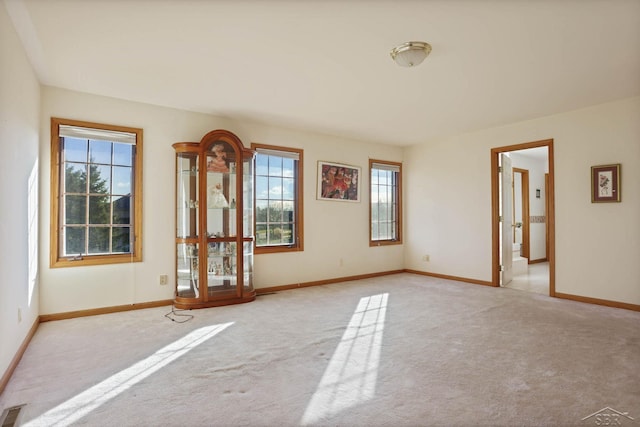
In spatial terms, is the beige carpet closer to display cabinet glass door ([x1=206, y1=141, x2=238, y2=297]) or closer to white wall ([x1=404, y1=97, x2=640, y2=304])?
display cabinet glass door ([x1=206, y1=141, x2=238, y2=297])

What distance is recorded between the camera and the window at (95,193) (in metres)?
3.67

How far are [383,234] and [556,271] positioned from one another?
8.95 feet

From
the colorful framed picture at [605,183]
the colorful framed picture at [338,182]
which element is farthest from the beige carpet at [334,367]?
the colorful framed picture at [338,182]

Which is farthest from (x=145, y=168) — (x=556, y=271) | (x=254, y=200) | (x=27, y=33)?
(x=556, y=271)

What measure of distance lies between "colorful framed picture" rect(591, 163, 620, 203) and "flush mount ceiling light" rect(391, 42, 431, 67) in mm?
2928

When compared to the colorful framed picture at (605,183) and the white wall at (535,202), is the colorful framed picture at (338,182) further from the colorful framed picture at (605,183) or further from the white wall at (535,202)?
the white wall at (535,202)

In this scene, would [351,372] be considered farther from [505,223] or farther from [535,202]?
[535,202]

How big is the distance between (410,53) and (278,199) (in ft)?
9.80

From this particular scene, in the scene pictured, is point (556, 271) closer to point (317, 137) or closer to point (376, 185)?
point (376, 185)

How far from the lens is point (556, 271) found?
4594 mm

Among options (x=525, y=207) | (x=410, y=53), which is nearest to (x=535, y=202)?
(x=525, y=207)

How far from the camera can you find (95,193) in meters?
3.89

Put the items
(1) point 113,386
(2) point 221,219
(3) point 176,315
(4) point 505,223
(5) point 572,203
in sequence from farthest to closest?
(4) point 505,223 → (5) point 572,203 → (2) point 221,219 → (3) point 176,315 → (1) point 113,386

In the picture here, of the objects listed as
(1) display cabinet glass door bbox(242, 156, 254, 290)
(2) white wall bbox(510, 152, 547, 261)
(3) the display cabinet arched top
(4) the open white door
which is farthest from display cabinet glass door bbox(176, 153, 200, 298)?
(2) white wall bbox(510, 152, 547, 261)
